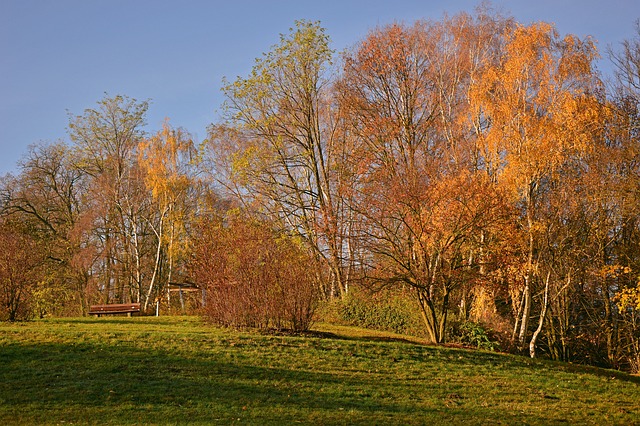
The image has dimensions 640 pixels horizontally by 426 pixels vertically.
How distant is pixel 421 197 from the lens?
17.1 meters

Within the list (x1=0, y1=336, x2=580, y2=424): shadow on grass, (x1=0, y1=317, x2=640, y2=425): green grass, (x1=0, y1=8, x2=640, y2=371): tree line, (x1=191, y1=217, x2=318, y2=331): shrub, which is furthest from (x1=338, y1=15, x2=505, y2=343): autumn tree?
(x1=0, y1=336, x2=580, y2=424): shadow on grass

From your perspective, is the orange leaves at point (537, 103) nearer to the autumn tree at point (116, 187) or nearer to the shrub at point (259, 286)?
the shrub at point (259, 286)

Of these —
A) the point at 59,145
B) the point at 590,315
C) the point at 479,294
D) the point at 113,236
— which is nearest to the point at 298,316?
the point at 479,294

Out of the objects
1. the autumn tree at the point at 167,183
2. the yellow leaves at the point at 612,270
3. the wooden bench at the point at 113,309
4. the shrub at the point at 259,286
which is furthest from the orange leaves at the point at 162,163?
the yellow leaves at the point at 612,270

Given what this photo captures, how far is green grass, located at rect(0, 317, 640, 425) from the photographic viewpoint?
30.0 ft

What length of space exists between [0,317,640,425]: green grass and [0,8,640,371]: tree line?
282 centimetres

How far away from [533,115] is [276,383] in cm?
1381

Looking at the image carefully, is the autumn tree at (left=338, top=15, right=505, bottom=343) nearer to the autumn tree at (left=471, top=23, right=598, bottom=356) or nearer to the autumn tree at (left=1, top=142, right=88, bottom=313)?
the autumn tree at (left=471, top=23, right=598, bottom=356)

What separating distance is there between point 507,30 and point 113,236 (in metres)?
24.0

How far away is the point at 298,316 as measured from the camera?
634 inches

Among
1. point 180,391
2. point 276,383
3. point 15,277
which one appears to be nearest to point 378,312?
point 276,383

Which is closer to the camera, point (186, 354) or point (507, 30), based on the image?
point (186, 354)

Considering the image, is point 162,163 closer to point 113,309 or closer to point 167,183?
point 167,183

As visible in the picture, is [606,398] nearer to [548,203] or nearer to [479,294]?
[479,294]
